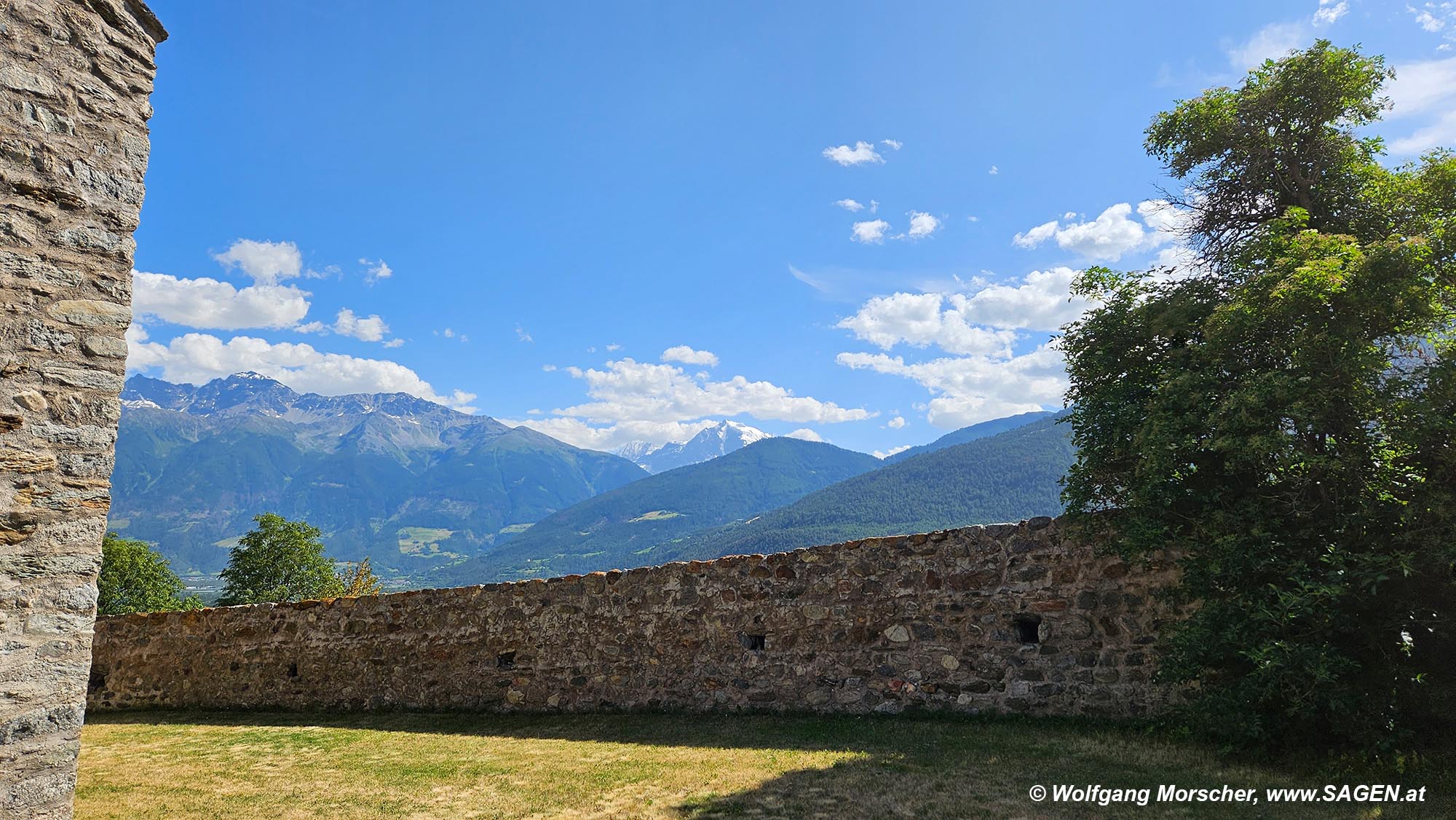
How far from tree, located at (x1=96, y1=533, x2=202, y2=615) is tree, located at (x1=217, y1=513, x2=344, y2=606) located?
2267 millimetres

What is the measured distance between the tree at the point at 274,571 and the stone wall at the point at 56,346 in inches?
1491

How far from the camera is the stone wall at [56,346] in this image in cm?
424

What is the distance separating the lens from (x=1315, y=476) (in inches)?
256

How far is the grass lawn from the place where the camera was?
569cm

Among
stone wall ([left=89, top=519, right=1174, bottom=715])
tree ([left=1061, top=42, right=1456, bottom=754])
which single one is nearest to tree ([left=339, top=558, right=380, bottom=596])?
stone wall ([left=89, top=519, right=1174, bottom=715])

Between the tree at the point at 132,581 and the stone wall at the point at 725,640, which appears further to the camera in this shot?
the tree at the point at 132,581

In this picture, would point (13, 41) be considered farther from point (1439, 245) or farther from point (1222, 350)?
point (1439, 245)

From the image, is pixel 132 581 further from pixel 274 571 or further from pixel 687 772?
pixel 687 772

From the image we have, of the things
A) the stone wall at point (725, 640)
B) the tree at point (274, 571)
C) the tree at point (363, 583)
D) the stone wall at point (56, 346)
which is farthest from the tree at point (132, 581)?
the stone wall at point (56, 346)

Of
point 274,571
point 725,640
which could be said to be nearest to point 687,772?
point 725,640

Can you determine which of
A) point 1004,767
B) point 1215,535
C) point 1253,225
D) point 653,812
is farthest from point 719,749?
point 1253,225

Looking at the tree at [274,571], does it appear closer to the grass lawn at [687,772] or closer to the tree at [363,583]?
the tree at [363,583]

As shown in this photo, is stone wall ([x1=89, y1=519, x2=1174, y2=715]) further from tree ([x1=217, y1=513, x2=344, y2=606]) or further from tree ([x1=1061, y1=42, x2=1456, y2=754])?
tree ([x1=217, y1=513, x2=344, y2=606])

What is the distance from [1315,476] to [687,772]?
611 cm
